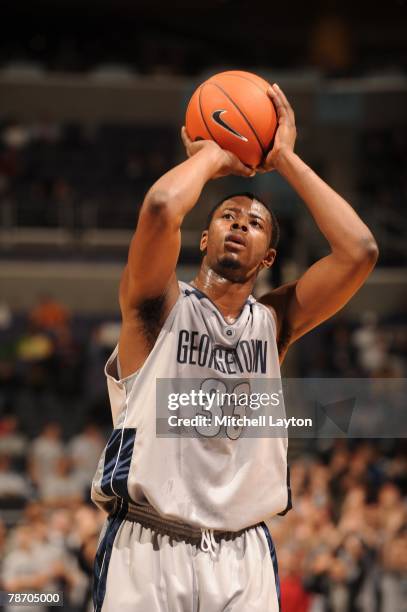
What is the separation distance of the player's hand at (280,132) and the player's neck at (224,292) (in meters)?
0.39

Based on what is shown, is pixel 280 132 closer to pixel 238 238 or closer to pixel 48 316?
pixel 238 238

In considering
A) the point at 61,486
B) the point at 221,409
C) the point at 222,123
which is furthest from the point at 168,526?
the point at 61,486

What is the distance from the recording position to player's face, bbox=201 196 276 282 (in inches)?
120

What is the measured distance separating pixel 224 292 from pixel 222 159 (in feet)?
1.35

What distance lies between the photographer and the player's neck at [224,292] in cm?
312

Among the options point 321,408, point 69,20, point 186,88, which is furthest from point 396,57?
point 321,408

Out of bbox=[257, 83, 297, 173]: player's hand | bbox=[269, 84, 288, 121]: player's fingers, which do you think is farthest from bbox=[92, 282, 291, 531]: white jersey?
bbox=[269, 84, 288, 121]: player's fingers

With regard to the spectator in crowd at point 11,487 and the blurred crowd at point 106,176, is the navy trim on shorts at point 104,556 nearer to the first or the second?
the spectator in crowd at point 11,487

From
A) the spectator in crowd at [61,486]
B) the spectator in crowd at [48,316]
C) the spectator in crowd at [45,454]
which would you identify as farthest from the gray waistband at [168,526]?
the spectator in crowd at [48,316]

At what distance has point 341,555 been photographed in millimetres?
7055

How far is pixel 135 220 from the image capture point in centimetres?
1395

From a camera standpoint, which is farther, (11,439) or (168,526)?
(11,439)

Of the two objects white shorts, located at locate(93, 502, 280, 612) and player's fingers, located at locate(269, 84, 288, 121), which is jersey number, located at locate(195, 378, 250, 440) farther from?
player's fingers, located at locate(269, 84, 288, 121)

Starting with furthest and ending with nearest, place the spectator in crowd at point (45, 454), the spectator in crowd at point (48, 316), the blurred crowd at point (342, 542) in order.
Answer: the spectator in crowd at point (48, 316)
the spectator in crowd at point (45, 454)
the blurred crowd at point (342, 542)
